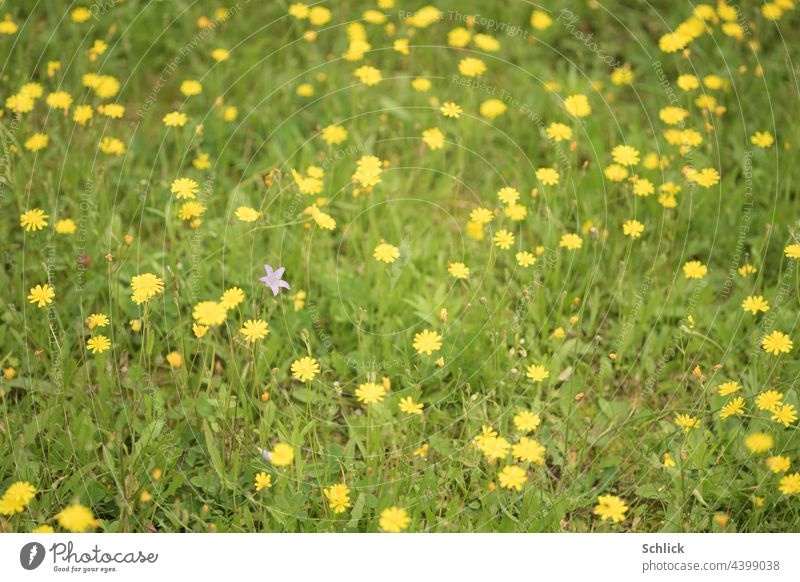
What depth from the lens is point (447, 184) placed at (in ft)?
13.7

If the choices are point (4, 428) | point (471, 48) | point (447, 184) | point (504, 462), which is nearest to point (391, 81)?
point (471, 48)

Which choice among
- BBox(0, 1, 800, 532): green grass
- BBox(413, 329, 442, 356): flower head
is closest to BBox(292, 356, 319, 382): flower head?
BBox(0, 1, 800, 532): green grass

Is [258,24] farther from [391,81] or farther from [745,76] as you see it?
[745,76]

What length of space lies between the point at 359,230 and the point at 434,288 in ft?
1.65
